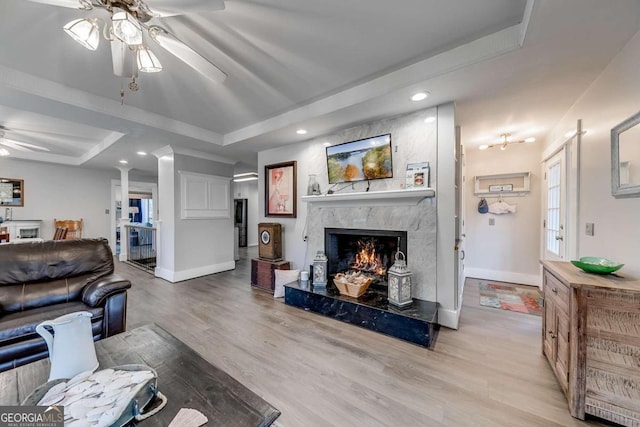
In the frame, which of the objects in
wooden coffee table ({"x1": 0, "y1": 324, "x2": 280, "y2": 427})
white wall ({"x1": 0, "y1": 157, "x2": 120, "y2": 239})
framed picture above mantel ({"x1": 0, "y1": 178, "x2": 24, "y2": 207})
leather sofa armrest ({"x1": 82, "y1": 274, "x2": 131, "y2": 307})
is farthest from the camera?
white wall ({"x1": 0, "y1": 157, "x2": 120, "y2": 239})

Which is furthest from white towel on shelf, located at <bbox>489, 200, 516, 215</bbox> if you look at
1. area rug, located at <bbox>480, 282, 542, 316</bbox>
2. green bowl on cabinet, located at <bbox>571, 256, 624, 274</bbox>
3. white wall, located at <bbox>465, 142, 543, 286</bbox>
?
green bowl on cabinet, located at <bbox>571, 256, 624, 274</bbox>

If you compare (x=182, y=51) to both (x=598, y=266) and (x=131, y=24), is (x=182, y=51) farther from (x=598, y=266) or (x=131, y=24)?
(x=598, y=266)

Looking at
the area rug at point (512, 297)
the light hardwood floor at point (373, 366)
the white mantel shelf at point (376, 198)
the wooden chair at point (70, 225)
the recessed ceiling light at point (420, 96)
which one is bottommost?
the light hardwood floor at point (373, 366)

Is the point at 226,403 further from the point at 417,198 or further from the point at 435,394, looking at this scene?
the point at 417,198

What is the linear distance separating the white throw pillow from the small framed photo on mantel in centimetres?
206

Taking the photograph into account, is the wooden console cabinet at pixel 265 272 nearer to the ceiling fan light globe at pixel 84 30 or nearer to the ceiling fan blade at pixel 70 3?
the ceiling fan light globe at pixel 84 30

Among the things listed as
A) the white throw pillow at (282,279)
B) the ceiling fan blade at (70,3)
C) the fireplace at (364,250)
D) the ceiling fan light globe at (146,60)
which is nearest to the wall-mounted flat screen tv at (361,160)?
the fireplace at (364,250)

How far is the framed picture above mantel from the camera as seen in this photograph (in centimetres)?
546

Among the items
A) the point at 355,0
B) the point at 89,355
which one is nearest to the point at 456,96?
the point at 355,0

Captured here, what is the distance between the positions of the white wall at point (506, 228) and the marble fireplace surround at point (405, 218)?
96.4 inches

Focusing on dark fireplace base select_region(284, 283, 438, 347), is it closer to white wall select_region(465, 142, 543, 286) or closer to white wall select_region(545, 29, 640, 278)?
white wall select_region(545, 29, 640, 278)

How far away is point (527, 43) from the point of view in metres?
1.69

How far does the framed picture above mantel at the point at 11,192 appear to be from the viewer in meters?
5.46

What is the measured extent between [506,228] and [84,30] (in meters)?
5.66
